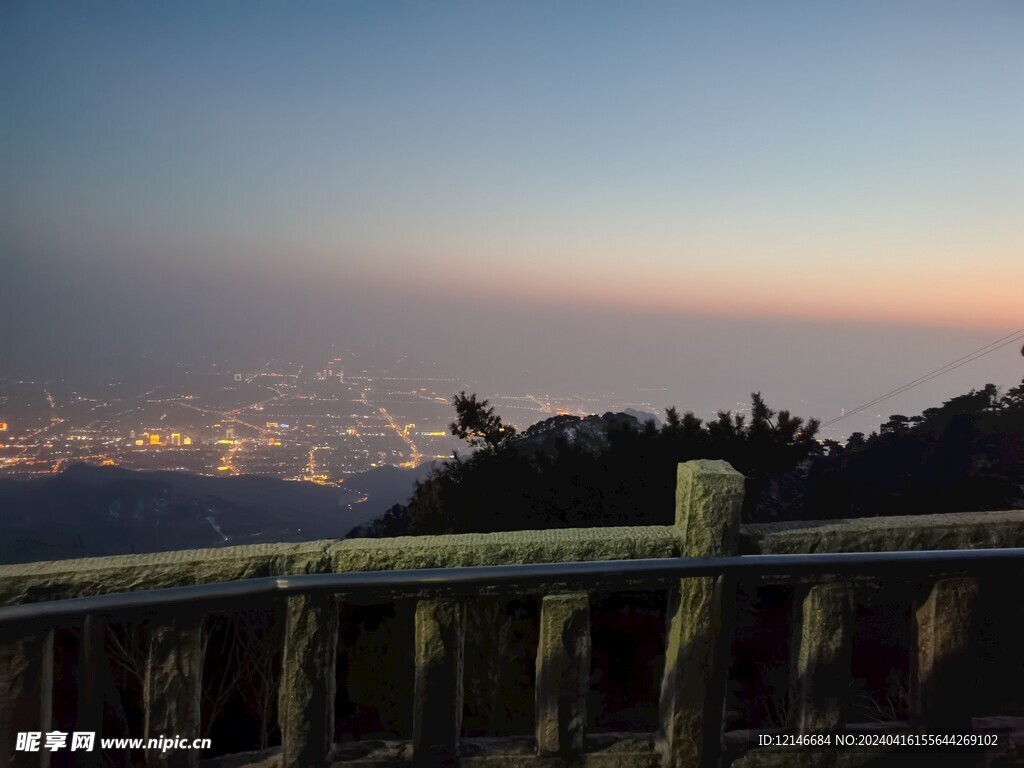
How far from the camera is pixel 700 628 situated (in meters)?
2.68

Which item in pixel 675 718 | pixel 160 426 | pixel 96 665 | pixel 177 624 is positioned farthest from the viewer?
pixel 160 426

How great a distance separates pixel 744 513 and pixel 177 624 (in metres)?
5.52

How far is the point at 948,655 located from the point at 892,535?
523 millimetres

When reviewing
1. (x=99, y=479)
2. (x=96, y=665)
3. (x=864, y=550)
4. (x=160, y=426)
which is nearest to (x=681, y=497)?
(x=864, y=550)

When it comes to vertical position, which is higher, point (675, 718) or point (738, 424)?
point (738, 424)

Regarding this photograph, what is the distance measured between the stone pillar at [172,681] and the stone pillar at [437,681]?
0.77 m

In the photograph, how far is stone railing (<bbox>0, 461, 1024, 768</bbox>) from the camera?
8.23 ft

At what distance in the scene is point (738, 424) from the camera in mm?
8977

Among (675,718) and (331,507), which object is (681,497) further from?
(331,507)

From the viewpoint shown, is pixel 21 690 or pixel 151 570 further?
pixel 151 570

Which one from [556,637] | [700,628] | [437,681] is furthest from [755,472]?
[437,681]

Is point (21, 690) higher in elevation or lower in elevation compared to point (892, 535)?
lower

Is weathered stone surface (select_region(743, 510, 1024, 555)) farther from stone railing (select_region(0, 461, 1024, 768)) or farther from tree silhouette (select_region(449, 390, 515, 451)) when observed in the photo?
tree silhouette (select_region(449, 390, 515, 451))

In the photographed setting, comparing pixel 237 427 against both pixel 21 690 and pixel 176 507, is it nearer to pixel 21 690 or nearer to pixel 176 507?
pixel 176 507
